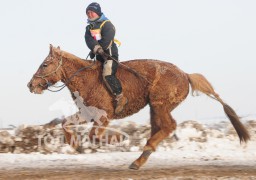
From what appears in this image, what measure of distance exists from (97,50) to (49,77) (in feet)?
3.35

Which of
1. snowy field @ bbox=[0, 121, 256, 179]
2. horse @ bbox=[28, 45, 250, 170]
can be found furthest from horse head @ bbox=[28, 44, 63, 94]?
snowy field @ bbox=[0, 121, 256, 179]

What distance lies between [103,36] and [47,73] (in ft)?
4.07

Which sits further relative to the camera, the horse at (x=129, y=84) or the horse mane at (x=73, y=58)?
the horse mane at (x=73, y=58)

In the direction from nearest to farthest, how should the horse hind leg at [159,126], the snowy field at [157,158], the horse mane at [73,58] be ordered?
1. the snowy field at [157,158]
2. the horse hind leg at [159,126]
3. the horse mane at [73,58]

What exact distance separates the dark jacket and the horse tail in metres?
1.73

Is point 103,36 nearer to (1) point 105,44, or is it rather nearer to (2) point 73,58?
(1) point 105,44

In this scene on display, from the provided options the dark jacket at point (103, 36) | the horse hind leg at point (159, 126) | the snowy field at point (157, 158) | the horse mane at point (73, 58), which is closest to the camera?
the snowy field at point (157, 158)

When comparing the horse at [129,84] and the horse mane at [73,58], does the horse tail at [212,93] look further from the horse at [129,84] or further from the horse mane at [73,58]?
the horse mane at [73,58]

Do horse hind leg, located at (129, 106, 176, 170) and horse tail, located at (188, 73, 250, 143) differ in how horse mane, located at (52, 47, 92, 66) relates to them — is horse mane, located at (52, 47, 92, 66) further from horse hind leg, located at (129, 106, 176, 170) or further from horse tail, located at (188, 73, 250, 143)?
horse tail, located at (188, 73, 250, 143)

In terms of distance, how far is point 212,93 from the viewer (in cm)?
998

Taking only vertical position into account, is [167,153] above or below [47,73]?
below

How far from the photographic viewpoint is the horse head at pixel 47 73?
29.3 feet

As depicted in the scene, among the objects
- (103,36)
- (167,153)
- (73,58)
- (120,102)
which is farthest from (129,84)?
(167,153)

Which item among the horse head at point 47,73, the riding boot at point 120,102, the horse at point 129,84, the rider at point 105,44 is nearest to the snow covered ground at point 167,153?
the horse at point 129,84
